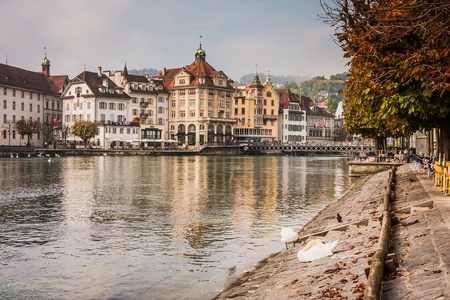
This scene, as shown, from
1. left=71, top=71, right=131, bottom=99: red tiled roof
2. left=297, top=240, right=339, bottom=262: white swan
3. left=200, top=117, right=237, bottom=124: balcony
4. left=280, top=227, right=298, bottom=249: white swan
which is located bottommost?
left=280, top=227, right=298, bottom=249: white swan

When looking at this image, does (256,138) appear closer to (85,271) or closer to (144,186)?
(144,186)

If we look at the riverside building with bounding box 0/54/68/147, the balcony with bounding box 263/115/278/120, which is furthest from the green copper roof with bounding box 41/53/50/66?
the balcony with bounding box 263/115/278/120

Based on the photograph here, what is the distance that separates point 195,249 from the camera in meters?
16.6

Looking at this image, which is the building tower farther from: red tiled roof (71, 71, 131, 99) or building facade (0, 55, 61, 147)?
red tiled roof (71, 71, 131, 99)

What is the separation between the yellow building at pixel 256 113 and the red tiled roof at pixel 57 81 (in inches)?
1822

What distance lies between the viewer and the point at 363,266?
10.4 meters

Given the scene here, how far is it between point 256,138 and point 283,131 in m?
12.9

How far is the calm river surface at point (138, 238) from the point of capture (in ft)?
42.1

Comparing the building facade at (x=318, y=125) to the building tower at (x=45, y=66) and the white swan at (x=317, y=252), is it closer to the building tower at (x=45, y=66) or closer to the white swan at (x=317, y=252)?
the building tower at (x=45, y=66)

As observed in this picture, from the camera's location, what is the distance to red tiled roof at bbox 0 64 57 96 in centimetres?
11594

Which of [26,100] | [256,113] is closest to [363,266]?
[26,100]

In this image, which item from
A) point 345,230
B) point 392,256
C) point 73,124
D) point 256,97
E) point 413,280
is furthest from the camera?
point 256,97

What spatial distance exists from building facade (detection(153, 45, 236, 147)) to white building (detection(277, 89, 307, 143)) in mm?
22966

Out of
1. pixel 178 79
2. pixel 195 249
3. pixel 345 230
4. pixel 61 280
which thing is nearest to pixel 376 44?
pixel 345 230
